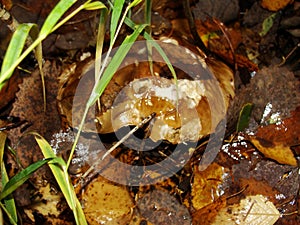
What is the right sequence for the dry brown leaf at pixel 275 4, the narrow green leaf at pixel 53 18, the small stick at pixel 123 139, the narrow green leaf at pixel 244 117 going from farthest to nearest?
the dry brown leaf at pixel 275 4, the narrow green leaf at pixel 244 117, the small stick at pixel 123 139, the narrow green leaf at pixel 53 18

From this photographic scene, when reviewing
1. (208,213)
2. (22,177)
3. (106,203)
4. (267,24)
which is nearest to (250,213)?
(208,213)

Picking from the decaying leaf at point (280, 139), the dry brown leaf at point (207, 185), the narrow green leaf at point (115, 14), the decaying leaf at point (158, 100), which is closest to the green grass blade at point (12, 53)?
the narrow green leaf at point (115, 14)

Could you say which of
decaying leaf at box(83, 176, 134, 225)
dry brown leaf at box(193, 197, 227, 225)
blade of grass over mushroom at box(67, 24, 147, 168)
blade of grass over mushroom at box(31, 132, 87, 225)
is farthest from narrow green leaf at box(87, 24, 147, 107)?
dry brown leaf at box(193, 197, 227, 225)

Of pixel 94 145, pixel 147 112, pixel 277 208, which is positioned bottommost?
pixel 277 208

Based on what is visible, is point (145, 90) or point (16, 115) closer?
point (145, 90)

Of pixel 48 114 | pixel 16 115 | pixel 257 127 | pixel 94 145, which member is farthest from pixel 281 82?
pixel 16 115

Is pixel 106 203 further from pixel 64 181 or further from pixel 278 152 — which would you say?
pixel 278 152

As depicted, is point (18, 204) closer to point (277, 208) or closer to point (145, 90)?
point (145, 90)

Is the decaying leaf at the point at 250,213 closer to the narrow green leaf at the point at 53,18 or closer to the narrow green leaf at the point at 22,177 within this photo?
the narrow green leaf at the point at 22,177
